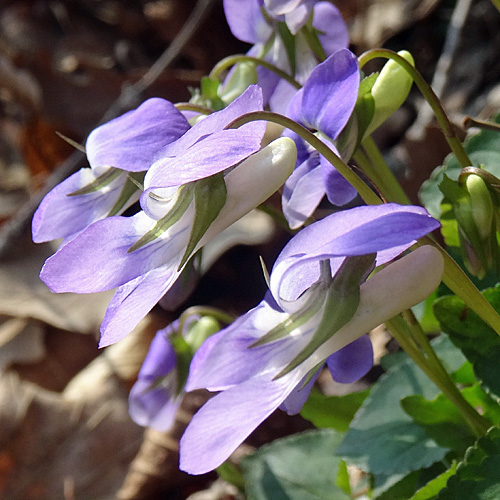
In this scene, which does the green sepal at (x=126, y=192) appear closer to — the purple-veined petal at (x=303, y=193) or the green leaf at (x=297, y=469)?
the purple-veined petal at (x=303, y=193)

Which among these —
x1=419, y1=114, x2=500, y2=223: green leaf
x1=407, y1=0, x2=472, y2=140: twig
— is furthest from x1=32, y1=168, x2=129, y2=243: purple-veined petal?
x1=407, y1=0, x2=472, y2=140: twig

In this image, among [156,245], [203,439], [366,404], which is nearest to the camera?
[203,439]

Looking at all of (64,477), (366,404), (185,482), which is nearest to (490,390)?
(366,404)

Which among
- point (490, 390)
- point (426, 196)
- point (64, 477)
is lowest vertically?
point (64, 477)

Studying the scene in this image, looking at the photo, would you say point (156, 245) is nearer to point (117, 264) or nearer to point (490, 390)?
point (117, 264)

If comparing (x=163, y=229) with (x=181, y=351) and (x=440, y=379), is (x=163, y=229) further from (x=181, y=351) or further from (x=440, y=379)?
(x=181, y=351)

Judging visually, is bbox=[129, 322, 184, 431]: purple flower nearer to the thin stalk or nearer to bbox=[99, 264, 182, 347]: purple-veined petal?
bbox=[99, 264, 182, 347]: purple-veined petal
